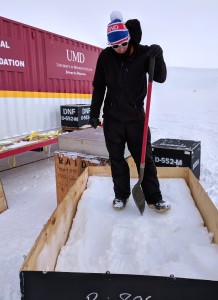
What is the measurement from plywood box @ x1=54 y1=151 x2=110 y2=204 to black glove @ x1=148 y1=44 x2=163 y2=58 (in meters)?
1.46

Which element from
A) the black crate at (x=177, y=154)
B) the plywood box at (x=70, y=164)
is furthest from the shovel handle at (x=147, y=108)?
the black crate at (x=177, y=154)

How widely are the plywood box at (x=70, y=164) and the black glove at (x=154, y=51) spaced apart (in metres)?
→ 1.46

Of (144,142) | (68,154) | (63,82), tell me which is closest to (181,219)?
(144,142)

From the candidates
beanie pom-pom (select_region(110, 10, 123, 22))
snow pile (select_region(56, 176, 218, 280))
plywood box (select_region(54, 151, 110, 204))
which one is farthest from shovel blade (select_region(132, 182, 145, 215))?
beanie pom-pom (select_region(110, 10, 123, 22))

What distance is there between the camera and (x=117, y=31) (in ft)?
6.97

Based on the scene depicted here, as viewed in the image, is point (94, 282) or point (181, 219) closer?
point (94, 282)

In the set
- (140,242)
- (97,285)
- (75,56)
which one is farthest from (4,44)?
(97,285)

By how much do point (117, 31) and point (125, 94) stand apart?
0.47 meters

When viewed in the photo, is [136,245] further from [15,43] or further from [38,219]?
[15,43]

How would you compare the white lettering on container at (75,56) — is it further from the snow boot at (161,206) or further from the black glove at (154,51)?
the snow boot at (161,206)

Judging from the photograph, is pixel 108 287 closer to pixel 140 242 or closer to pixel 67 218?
pixel 140 242

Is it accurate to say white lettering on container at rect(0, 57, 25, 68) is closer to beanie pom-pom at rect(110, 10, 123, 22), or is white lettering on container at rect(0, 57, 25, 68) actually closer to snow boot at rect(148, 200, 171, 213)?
beanie pom-pom at rect(110, 10, 123, 22)

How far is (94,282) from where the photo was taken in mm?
1357

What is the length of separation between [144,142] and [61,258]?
1.07m
